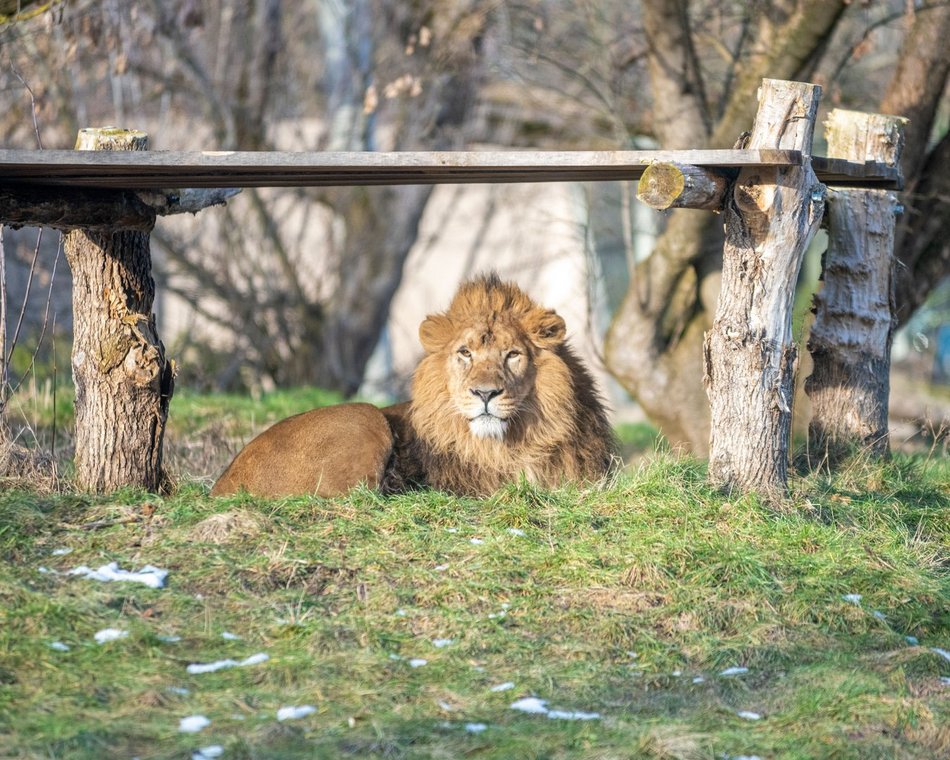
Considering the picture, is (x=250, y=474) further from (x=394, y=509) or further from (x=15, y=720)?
(x=15, y=720)

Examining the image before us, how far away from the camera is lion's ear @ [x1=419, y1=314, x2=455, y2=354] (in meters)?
6.61

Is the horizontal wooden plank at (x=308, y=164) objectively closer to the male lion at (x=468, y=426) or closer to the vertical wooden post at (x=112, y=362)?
the vertical wooden post at (x=112, y=362)

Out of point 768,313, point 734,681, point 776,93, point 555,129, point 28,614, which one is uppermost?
point 555,129

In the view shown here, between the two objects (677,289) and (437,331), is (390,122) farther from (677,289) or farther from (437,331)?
(437,331)

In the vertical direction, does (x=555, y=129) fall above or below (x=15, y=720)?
above

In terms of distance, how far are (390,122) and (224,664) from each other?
11.0 metres

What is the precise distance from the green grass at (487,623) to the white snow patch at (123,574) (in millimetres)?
48

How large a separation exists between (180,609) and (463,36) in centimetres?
928

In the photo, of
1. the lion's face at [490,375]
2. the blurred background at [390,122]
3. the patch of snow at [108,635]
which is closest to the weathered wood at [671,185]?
the lion's face at [490,375]

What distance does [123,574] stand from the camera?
5.00m

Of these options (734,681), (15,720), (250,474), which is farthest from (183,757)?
(250,474)

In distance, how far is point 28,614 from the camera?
15.0 feet

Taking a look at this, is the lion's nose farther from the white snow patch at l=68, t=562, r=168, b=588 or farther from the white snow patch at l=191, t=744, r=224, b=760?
the white snow patch at l=191, t=744, r=224, b=760

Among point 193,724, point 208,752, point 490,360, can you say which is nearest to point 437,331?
point 490,360
